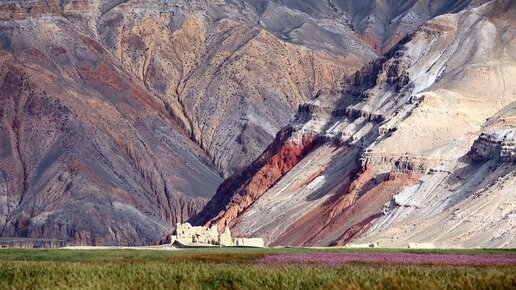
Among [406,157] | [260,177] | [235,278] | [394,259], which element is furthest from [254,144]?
[235,278]

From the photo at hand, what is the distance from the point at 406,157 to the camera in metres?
106

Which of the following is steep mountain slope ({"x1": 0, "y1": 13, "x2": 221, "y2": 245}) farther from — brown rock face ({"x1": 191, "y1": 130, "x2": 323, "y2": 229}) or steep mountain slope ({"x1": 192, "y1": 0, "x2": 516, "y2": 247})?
steep mountain slope ({"x1": 192, "y1": 0, "x2": 516, "y2": 247})

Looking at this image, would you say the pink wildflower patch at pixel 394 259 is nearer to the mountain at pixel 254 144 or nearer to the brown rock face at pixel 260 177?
the mountain at pixel 254 144

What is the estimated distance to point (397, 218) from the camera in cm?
9625

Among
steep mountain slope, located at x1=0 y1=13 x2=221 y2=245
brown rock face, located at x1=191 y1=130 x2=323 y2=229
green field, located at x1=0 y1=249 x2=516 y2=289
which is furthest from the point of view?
steep mountain slope, located at x1=0 y1=13 x2=221 y2=245

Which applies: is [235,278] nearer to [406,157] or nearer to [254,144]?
[406,157]

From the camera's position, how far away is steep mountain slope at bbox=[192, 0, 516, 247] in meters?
91.0

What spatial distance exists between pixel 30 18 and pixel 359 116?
284 ft

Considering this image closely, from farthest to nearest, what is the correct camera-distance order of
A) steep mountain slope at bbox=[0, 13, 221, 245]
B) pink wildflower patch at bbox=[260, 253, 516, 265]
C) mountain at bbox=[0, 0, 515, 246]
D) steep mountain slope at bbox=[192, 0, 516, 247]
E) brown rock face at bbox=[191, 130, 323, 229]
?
steep mountain slope at bbox=[0, 13, 221, 245] → brown rock face at bbox=[191, 130, 323, 229] → mountain at bbox=[0, 0, 515, 246] → steep mountain slope at bbox=[192, 0, 516, 247] → pink wildflower patch at bbox=[260, 253, 516, 265]

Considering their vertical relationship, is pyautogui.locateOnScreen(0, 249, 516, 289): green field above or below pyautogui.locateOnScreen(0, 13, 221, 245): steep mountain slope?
above

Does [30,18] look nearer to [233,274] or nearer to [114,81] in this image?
[114,81]

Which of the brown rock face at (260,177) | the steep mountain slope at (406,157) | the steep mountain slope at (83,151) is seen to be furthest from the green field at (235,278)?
the steep mountain slope at (83,151)

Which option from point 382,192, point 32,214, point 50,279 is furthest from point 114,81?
point 50,279

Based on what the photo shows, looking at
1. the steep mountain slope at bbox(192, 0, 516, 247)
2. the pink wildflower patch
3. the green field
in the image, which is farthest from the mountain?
the green field
